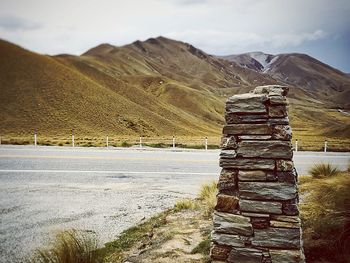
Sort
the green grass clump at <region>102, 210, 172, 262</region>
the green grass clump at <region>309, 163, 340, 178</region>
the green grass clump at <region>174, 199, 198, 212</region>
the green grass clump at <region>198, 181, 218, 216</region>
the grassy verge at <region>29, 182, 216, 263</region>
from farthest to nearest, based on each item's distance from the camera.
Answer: the green grass clump at <region>309, 163, 340, 178</region> → the green grass clump at <region>174, 199, 198, 212</region> → the green grass clump at <region>198, 181, 218, 216</region> → the green grass clump at <region>102, 210, 172, 262</region> → the grassy verge at <region>29, 182, 216, 263</region>

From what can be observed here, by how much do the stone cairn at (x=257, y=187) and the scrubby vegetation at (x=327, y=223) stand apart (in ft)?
4.59

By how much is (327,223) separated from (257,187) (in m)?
2.35

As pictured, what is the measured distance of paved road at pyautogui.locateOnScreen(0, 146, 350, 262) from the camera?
7086 millimetres

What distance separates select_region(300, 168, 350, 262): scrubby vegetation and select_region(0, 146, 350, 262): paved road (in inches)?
132

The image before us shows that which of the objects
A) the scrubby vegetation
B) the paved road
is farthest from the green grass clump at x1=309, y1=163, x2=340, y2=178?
the scrubby vegetation

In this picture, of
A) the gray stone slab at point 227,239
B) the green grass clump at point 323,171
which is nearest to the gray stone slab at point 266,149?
the gray stone slab at point 227,239

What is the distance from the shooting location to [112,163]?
1510cm

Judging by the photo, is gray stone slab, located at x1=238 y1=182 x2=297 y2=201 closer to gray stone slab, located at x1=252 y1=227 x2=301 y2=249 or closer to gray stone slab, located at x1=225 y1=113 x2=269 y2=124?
gray stone slab, located at x1=252 y1=227 x2=301 y2=249

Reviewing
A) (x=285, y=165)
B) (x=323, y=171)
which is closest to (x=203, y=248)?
(x=285, y=165)

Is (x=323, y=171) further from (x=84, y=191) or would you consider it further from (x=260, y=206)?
(x=260, y=206)

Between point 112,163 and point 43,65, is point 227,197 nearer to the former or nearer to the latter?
point 112,163

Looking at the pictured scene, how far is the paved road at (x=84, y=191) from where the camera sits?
279 inches

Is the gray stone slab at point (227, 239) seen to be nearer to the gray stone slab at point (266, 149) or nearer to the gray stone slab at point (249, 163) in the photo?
the gray stone slab at point (249, 163)

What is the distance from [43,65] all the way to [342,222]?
70.6 meters
